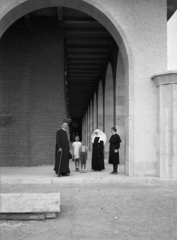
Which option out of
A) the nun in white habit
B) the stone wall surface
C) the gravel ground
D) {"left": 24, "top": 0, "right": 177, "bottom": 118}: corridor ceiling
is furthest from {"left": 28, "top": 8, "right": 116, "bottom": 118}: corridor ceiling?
the gravel ground

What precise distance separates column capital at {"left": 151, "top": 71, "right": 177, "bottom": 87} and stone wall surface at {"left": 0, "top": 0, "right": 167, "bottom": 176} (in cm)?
35

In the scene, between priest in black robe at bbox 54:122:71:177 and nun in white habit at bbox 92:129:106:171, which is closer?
priest in black robe at bbox 54:122:71:177

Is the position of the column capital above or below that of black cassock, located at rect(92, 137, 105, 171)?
above

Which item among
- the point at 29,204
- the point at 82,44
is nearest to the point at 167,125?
the point at 29,204

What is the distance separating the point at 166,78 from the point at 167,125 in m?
1.32

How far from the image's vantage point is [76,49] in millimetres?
17641

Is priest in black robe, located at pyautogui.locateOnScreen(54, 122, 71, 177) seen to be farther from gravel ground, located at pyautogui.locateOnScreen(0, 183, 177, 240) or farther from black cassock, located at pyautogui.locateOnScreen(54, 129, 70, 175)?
gravel ground, located at pyautogui.locateOnScreen(0, 183, 177, 240)

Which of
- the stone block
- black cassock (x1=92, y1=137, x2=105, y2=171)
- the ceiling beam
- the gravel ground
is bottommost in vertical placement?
the gravel ground

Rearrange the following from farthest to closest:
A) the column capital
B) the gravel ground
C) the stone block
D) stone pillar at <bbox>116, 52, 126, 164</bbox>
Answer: stone pillar at <bbox>116, 52, 126, 164</bbox> → the column capital → the stone block → the gravel ground

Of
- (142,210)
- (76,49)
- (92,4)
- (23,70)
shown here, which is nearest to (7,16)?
(92,4)

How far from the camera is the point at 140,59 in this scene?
32.6 ft

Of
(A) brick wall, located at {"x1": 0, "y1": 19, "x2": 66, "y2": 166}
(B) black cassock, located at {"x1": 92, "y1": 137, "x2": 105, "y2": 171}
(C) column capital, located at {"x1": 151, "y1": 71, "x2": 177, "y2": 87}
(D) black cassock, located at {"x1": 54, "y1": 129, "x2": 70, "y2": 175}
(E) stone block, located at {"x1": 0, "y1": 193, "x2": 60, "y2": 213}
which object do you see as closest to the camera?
(E) stone block, located at {"x1": 0, "y1": 193, "x2": 60, "y2": 213}

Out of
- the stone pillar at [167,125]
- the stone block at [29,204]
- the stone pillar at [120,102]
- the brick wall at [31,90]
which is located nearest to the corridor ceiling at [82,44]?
the brick wall at [31,90]

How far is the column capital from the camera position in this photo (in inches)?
367
